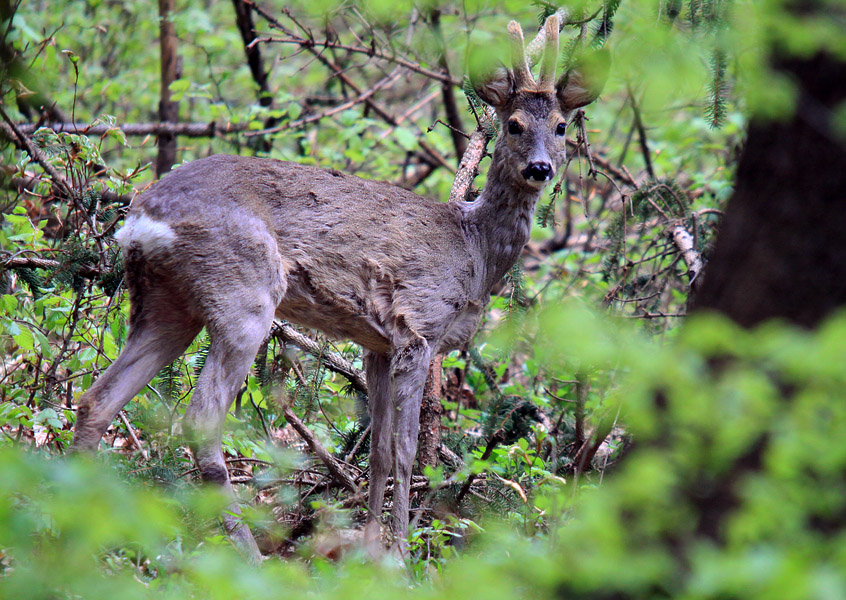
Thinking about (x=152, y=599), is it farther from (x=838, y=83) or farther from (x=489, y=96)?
(x=489, y=96)

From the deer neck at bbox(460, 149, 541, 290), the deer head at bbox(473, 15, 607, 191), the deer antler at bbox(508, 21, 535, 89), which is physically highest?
the deer antler at bbox(508, 21, 535, 89)

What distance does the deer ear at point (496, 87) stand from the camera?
519 cm

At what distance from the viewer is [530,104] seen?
17.4 feet

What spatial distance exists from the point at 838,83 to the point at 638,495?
4.42 feet

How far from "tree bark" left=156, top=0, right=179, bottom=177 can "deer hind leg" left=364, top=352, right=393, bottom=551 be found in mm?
5473

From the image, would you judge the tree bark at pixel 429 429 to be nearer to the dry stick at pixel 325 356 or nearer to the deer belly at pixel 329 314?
the deer belly at pixel 329 314

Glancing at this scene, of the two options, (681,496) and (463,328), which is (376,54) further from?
(681,496)

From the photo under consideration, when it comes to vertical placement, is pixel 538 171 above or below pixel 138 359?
above

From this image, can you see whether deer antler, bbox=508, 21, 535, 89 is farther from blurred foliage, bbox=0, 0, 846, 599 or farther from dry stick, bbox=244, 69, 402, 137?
dry stick, bbox=244, 69, 402, 137

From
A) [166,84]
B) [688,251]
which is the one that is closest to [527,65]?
[688,251]

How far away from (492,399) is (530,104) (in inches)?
93.9

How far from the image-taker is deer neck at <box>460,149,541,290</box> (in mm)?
5496

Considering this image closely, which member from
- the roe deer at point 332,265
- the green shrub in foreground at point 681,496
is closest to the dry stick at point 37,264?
the roe deer at point 332,265

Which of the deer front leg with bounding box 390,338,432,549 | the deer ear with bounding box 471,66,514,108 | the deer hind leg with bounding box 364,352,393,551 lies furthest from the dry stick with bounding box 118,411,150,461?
the deer ear with bounding box 471,66,514,108
